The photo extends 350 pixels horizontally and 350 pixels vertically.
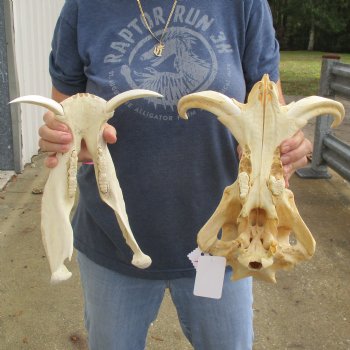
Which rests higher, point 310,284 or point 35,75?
point 35,75

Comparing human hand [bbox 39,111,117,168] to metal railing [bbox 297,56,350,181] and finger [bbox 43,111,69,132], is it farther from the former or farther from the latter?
metal railing [bbox 297,56,350,181]

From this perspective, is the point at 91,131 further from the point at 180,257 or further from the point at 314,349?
the point at 314,349

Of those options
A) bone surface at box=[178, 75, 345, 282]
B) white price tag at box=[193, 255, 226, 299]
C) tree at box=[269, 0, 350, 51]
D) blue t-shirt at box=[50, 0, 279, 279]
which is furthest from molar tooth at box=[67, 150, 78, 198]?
tree at box=[269, 0, 350, 51]

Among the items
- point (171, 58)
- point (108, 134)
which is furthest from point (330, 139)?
point (108, 134)

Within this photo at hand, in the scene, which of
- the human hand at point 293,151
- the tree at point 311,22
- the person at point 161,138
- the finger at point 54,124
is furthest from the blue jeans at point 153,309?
the tree at point 311,22

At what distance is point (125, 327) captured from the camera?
6.27 ft

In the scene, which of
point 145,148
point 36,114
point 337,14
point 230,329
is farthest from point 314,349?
point 337,14

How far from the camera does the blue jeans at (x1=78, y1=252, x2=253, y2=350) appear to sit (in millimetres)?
1839

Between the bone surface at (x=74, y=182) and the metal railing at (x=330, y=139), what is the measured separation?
371 cm

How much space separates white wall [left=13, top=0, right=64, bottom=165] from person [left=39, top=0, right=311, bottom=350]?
13.4ft

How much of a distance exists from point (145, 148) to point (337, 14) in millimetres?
36956

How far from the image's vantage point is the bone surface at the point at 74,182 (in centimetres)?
151

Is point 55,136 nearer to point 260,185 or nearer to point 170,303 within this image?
point 260,185

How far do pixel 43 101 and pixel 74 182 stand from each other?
0.86ft
